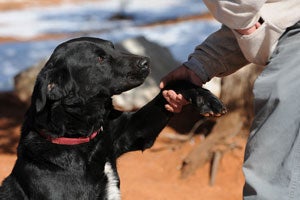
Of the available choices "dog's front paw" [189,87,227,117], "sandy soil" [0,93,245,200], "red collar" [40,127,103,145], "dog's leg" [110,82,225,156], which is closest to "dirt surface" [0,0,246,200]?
"sandy soil" [0,93,245,200]

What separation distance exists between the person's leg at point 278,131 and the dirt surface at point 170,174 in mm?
2549

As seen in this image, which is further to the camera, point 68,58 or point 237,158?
point 237,158

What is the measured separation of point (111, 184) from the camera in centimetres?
354

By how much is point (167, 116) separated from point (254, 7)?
1.24 m

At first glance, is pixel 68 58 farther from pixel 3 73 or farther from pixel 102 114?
pixel 3 73

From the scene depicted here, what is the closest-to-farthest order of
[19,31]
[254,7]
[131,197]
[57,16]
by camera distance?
[254,7], [131,197], [19,31], [57,16]

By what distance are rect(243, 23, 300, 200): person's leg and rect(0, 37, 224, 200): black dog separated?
58cm

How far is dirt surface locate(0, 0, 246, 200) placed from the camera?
5.23 metres

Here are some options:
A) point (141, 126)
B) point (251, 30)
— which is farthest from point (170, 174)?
point (251, 30)

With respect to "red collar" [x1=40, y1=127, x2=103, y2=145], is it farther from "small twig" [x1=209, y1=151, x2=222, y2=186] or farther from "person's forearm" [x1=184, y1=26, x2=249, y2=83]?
"small twig" [x1=209, y1=151, x2=222, y2=186]

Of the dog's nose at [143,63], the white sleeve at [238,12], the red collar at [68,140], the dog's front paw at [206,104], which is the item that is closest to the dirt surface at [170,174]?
the red collar at [68,140]

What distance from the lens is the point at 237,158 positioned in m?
5.71

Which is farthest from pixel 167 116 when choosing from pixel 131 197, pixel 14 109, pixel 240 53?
pixel 14 109

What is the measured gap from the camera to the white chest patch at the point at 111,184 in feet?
11.6
